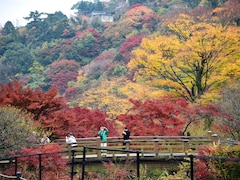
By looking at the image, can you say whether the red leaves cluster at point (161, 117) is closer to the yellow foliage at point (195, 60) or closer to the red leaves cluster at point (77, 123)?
the red leaves cluster at point (77, 123)

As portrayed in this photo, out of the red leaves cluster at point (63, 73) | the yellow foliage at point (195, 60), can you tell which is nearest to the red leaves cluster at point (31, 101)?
the yellow foliage at point (195, 60)

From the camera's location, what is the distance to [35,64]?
70188mm

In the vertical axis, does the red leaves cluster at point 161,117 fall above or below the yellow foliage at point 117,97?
below

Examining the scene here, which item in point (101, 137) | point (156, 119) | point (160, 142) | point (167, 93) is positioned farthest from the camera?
point (167, 93)

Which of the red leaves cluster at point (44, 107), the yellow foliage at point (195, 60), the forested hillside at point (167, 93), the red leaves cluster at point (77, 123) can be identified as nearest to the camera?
the red leaves cluster at point (44, 107)

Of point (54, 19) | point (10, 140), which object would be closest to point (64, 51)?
point (54, 19)

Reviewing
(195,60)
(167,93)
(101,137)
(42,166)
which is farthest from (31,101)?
(195,60)

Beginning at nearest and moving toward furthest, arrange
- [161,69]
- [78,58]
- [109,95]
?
[161,69] < [109,95] < [78,58]

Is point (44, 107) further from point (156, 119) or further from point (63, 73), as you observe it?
point (63, 73)

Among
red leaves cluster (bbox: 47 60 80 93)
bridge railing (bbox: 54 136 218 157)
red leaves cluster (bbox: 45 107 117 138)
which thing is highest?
red leaves cluster (bbox: 47 60 80 93)

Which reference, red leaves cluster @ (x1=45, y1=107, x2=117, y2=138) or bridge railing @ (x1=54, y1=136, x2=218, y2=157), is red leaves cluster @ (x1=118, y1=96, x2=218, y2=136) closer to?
bridge railing @ (x1=54, y1=136, x2=218, y2=157)

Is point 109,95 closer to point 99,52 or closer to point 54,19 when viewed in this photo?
point 99,52

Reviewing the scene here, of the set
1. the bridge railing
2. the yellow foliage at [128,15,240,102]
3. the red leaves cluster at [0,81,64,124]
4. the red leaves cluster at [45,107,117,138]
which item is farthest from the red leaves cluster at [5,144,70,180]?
the yellow foliage at [128,15,240,102]

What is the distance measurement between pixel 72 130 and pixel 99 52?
51989 mm
